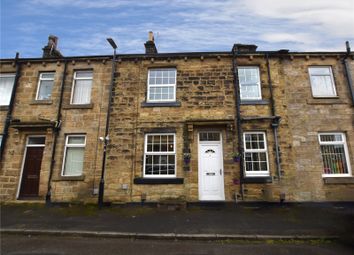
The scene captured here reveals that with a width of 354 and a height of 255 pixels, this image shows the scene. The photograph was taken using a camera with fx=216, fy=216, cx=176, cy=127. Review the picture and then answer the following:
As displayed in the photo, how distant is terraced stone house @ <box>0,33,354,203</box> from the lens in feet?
31.4

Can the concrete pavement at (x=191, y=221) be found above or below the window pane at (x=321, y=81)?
below

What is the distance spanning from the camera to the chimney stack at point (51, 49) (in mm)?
12117

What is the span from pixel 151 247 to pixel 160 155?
16.3 feet

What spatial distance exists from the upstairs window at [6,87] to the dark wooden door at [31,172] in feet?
10.0

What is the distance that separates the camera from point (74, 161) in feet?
33.8

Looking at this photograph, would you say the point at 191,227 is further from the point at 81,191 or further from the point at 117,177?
the point at 81,191

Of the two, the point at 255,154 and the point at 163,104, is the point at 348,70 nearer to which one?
the point at 255,154

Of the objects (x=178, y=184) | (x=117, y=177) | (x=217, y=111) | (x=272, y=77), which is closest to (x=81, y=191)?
(x=117, y=177)

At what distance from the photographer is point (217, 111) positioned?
404 inches

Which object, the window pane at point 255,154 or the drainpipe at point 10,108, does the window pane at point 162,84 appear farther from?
the drainpipe at point 10,108

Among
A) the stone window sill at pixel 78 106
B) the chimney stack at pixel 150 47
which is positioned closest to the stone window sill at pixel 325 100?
the chimney stack at pixel 150 47

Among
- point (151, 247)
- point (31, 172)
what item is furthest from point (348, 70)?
point (31, 172)

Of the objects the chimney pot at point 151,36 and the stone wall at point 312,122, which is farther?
the chimney pot at point 151,36

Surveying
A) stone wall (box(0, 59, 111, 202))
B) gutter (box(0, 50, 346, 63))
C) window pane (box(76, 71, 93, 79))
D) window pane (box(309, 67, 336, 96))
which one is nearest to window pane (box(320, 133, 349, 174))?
window pane (box(309, 67, 336, 96))
